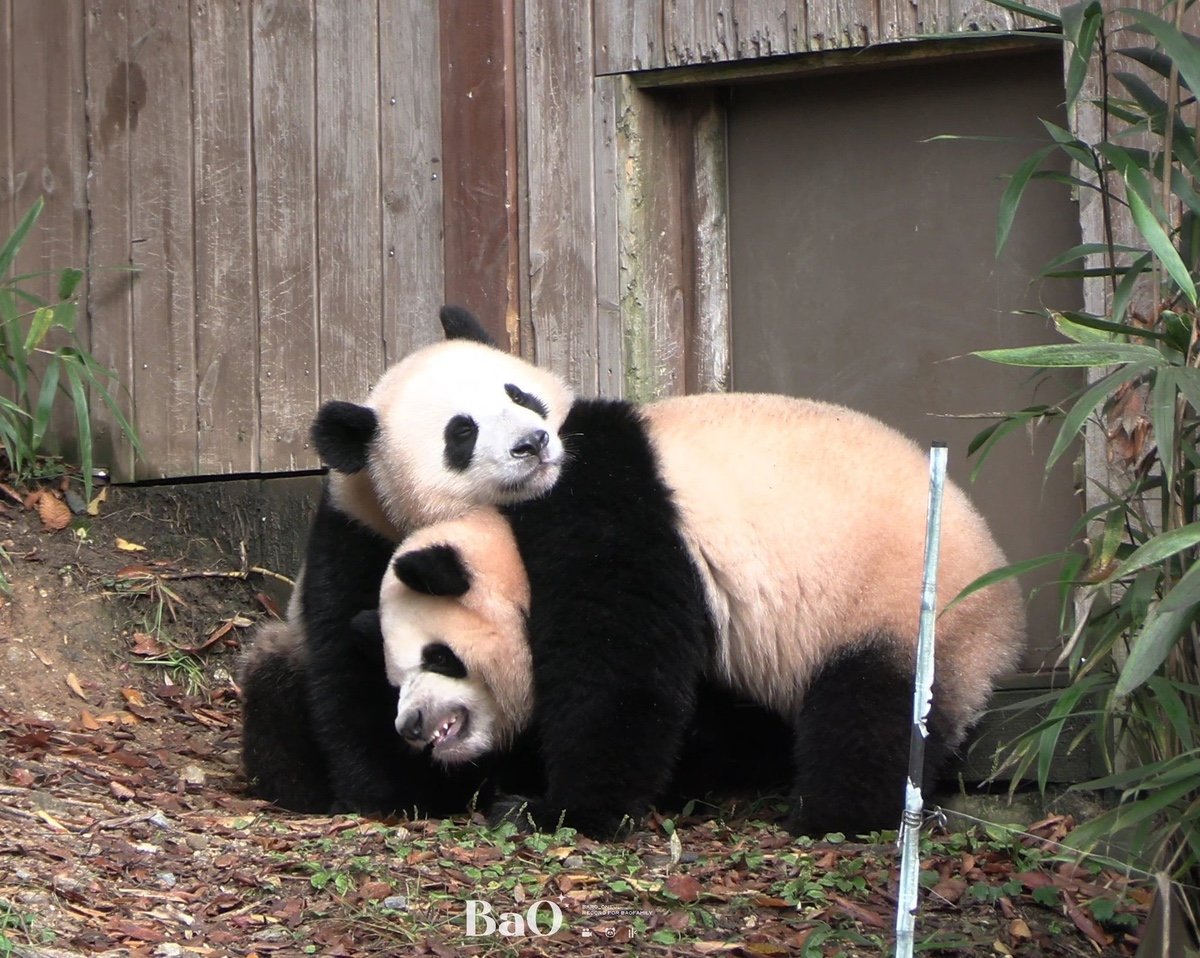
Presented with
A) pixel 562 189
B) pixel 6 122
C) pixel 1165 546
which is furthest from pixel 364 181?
pixel 1165 546

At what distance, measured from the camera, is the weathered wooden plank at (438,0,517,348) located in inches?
241

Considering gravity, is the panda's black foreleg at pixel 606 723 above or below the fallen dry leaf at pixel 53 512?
below

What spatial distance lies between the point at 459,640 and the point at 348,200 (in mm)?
2326

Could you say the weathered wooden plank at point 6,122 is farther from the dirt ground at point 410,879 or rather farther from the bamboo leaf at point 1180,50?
the bamboo leaf at point 1180,50

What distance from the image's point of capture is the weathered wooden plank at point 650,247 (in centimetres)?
600

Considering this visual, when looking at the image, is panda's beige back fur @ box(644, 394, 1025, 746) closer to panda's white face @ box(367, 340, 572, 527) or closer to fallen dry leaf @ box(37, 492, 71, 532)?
panda's white face @ box(367, 340, 572, 527)

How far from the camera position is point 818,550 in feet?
16.6

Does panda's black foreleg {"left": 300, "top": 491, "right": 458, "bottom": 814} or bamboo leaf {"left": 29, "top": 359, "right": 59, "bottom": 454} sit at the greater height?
bamboo leaf {"left": 29, "top": 359, "right": 59, "bottom": 454}

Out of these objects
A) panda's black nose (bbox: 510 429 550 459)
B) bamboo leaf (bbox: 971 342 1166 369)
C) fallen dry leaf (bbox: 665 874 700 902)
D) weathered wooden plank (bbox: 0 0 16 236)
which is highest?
weathered wooden plank (bbox: 0 0 16 236)

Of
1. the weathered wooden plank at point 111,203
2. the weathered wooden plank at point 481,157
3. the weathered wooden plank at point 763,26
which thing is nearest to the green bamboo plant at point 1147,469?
the weathered wooden plank at point 763,26

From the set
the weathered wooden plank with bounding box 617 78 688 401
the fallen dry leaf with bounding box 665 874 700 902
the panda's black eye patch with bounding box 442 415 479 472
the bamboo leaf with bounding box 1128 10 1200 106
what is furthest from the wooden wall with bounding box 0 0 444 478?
the bamboo leaf with bounding box 1128 10 1200 106

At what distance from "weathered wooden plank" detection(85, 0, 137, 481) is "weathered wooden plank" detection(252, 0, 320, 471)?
0.70 meters

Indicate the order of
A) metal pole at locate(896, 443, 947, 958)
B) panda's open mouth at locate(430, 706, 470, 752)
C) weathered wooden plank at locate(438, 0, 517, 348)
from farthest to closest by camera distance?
weathered wooden plank at locate(438, 0, 517, 348), panda's open mouth at locate(430, 706, 470, 752), metal pole at locate(896, 443, 947, 958)

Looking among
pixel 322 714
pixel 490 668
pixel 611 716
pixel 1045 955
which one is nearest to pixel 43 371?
pixel 322 714
